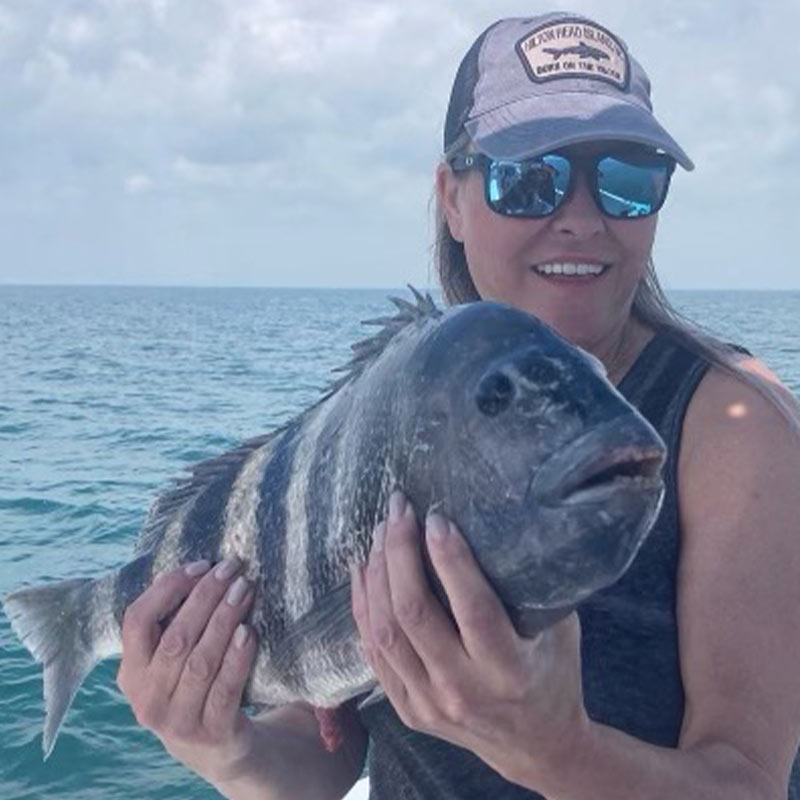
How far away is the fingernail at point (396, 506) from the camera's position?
1717mm

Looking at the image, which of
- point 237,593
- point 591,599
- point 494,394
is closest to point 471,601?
point 494,394

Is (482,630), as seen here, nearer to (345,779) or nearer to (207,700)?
(207,700)

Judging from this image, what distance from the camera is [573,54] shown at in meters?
2.39

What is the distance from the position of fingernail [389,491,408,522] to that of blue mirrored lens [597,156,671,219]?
2.87 feet

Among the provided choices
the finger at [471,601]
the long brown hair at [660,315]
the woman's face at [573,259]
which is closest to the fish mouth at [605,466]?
the finger at [471,601]

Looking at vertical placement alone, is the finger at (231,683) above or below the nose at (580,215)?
below

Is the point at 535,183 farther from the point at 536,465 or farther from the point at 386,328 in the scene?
the point at 536,465

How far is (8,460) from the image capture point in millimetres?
14078

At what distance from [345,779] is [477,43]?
193cm

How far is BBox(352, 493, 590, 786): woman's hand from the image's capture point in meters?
1.60

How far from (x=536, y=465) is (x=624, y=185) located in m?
0.93

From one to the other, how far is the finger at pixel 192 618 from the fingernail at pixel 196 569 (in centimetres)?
Result: 4

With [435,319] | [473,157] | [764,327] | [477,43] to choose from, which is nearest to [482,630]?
[435,319]

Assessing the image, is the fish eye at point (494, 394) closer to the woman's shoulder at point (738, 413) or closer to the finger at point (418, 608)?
the finger at point (418, 608)
